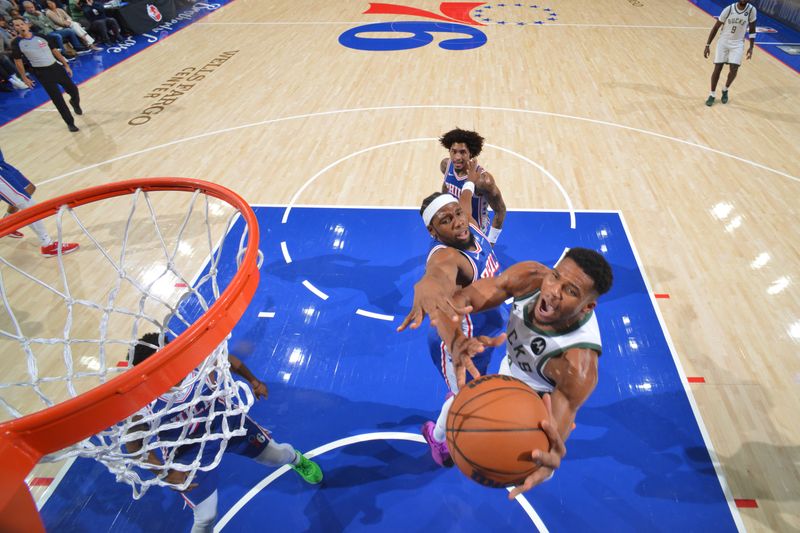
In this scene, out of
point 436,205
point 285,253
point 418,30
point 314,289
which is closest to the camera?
point 436,205

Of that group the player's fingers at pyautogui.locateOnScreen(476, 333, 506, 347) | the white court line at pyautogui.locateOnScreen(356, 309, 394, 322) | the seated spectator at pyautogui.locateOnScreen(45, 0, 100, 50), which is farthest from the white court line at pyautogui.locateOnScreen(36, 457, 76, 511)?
the seated spectator at pyautogui.locateOnScreen(45, 0, 100, 50)

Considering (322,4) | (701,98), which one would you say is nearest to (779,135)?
(701,98)

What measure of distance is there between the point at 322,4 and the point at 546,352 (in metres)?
16.1

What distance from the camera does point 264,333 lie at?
15.2 ft

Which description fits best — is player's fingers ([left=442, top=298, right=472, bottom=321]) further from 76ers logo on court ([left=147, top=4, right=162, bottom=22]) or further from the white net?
76ers logo on court ([left=147, top=4, right=162, bottom=22])

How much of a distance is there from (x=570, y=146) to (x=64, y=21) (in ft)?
41.1

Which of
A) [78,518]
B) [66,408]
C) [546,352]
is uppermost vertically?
[66,408]

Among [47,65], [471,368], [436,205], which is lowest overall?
[47,65]

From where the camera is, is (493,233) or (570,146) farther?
(570,146)

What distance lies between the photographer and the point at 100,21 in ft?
39.9

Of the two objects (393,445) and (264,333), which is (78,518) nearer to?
(264,333)

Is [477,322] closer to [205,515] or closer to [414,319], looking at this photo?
[414,319]

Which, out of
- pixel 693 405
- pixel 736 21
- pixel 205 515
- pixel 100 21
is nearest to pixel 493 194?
pixel 693 405

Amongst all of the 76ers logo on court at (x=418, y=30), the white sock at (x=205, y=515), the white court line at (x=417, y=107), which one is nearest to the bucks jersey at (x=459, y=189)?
the white sock at (x=205, y=515)
